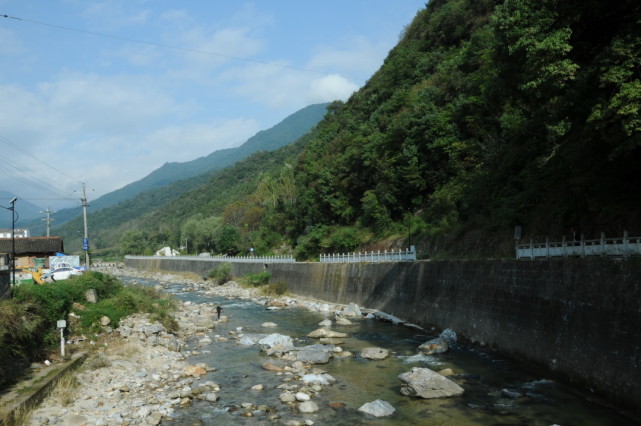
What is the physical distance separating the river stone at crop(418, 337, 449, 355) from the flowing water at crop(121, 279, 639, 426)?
0.39 m

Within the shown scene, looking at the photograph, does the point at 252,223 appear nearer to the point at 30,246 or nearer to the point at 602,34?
the point at 30,246

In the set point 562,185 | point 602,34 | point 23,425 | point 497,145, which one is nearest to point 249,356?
point 23,425

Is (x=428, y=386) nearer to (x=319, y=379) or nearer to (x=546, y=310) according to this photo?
(x=319, y=379)

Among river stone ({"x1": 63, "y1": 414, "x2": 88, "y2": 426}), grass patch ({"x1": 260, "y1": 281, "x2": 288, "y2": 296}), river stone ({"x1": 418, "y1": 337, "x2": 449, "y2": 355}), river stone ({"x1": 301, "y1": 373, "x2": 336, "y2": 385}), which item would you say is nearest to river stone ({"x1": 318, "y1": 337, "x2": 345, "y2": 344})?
river stone ({"x1": 418, "y1": 337, "x2": 449, "y2": 355})

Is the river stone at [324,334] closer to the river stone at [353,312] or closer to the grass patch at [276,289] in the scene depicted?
the river stone at [353,312]

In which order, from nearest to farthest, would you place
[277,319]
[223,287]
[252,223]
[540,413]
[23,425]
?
[23,425], [540,413], [277,319], [223,287], [252,223]

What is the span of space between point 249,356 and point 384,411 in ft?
33.0

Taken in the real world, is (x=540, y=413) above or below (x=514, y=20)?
below

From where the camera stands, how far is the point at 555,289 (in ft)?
55.6

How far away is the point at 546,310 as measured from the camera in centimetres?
1730

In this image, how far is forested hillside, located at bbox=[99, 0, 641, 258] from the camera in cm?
1499

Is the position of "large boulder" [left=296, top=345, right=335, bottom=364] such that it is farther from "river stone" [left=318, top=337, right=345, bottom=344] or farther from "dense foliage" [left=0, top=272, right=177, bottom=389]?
"dense foliage" [left=0, top=272, right=177, bottom=389]

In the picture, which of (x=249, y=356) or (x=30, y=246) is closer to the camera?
(x=249, y=356)

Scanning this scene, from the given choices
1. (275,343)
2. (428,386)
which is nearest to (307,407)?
(428,386)
